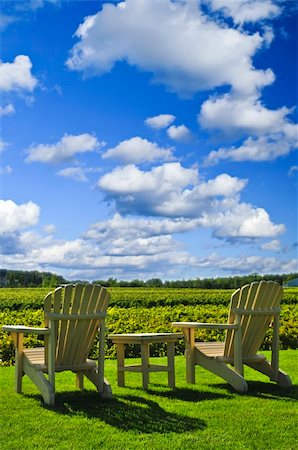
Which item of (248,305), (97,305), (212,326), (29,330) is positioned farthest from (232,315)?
(29,330)

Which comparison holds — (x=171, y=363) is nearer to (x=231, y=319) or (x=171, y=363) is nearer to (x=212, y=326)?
(x=212, y=326)

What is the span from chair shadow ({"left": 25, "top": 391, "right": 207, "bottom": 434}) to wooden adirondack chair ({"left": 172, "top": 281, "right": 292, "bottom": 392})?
3.05ft

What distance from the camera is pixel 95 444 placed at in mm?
4133

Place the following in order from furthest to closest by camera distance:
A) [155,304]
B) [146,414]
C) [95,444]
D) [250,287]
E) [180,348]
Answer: [155,304], [180,348], [250,287], [146,414], [95,444]

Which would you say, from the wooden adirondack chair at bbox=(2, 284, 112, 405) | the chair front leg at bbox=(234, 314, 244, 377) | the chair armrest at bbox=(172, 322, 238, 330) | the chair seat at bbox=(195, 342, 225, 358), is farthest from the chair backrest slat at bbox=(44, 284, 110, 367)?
the chair front leg at bbox=(234, 314, 244, 377)

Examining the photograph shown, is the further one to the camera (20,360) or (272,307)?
(272,307)

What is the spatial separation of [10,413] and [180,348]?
12.8 ft

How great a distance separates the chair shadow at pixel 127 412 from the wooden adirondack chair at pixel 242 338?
931 mm

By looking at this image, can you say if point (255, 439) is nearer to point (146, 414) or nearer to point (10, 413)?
point (146, 414)

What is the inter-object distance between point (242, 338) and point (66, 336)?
183 centimetres

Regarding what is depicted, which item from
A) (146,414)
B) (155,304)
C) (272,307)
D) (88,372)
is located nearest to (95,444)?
(146,414)

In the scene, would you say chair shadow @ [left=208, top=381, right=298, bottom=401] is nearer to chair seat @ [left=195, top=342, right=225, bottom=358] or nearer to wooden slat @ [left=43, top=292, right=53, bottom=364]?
chair seat @ [left=195, top=342, right=225, bottom=358]

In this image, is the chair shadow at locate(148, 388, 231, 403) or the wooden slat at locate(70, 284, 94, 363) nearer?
the wooden slat at locate(70, 284, 94, 363)

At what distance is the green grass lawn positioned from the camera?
13.8ft
